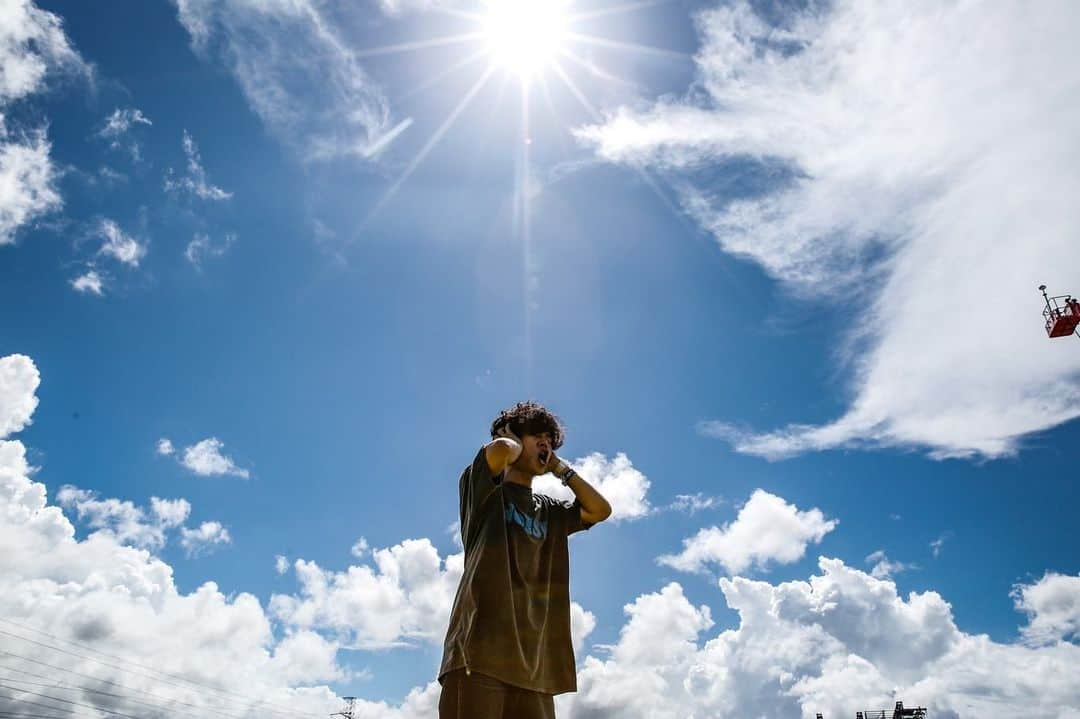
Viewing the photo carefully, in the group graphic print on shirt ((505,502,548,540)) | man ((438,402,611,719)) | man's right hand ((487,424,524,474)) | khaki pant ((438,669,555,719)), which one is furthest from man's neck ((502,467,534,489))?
khaki pant ((438,669,555,719))

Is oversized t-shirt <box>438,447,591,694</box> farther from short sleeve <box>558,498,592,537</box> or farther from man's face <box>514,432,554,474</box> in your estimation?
man's face <box>514,432,554,474</box>

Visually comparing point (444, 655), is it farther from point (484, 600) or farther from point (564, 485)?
point (564, 485)

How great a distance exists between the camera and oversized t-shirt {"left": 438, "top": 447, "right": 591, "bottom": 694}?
132 inches

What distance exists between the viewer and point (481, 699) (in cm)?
322

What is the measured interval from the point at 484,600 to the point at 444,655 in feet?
1.26

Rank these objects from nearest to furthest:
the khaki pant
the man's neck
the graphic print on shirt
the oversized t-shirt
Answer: the khaki pant < the oversized t-shirt < the graphic print on shirt < the man's neck

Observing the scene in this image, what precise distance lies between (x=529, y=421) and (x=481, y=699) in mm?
1742

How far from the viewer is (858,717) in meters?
38.9

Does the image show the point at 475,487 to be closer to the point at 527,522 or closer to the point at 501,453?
the point at 501,453

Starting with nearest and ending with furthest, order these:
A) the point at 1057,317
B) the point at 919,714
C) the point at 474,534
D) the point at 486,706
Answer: the point at 486,706 → the point at 474,534 → the point at 1057,317 → the point at 919,714

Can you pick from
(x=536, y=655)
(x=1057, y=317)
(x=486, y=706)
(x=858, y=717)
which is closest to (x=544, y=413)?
(x=536, y=655)

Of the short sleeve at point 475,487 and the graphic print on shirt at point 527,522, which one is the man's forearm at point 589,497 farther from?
the short sleeve at point 475,487

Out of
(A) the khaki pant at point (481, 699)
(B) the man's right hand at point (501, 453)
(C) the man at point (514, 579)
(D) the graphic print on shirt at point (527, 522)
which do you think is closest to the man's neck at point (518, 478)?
(C) the man at point (514, 579)

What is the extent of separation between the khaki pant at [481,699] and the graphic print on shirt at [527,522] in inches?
35.2
